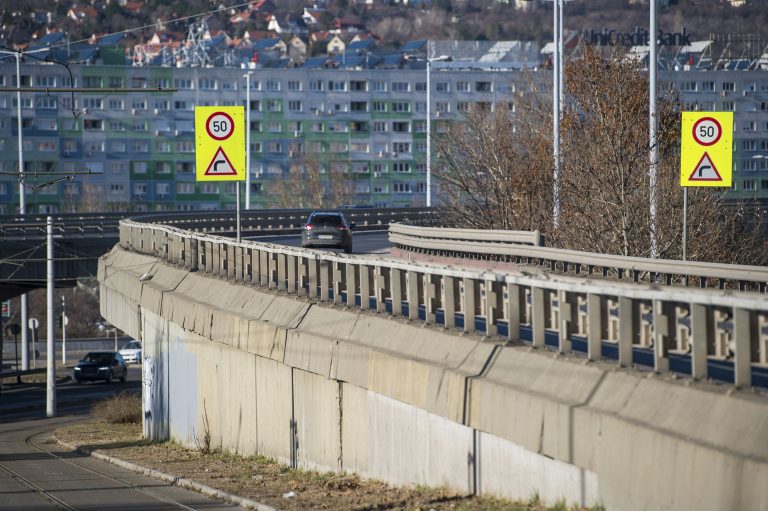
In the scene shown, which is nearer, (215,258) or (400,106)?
(215,258)

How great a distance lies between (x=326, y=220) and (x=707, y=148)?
24339 millimetres

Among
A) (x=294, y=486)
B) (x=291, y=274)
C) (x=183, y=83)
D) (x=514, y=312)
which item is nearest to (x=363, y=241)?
(x=291, y=274)

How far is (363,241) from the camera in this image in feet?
196

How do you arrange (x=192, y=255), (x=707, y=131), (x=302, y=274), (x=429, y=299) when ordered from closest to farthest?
(x=429, y=299) → (x=302, y=274) → (x=707, y=131) → (x=192, y=255)

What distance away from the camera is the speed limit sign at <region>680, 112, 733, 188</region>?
2245 cm

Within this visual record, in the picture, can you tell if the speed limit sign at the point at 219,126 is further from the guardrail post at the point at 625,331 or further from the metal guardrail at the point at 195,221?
the metal guardrail at the point at 195,221

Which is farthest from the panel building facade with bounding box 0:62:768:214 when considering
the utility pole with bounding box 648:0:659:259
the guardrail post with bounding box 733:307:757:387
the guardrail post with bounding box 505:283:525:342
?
the guardrail post with bounding box 733:307:757:387

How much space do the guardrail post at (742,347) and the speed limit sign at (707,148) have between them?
12.4m

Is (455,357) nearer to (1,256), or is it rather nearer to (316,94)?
(1,256)

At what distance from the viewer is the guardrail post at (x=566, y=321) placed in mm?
12984

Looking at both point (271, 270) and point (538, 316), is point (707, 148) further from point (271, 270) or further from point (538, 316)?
point (538, 316)

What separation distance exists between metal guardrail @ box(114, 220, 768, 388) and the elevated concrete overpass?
2cm

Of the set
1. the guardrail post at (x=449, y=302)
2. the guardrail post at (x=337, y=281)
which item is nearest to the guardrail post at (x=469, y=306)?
the guardrail post at (x=449, y=302)

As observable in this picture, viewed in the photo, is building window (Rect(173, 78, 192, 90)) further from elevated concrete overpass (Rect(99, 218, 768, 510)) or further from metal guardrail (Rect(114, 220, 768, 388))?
metal guardrail (Rect(114, 220, 768, 388))
